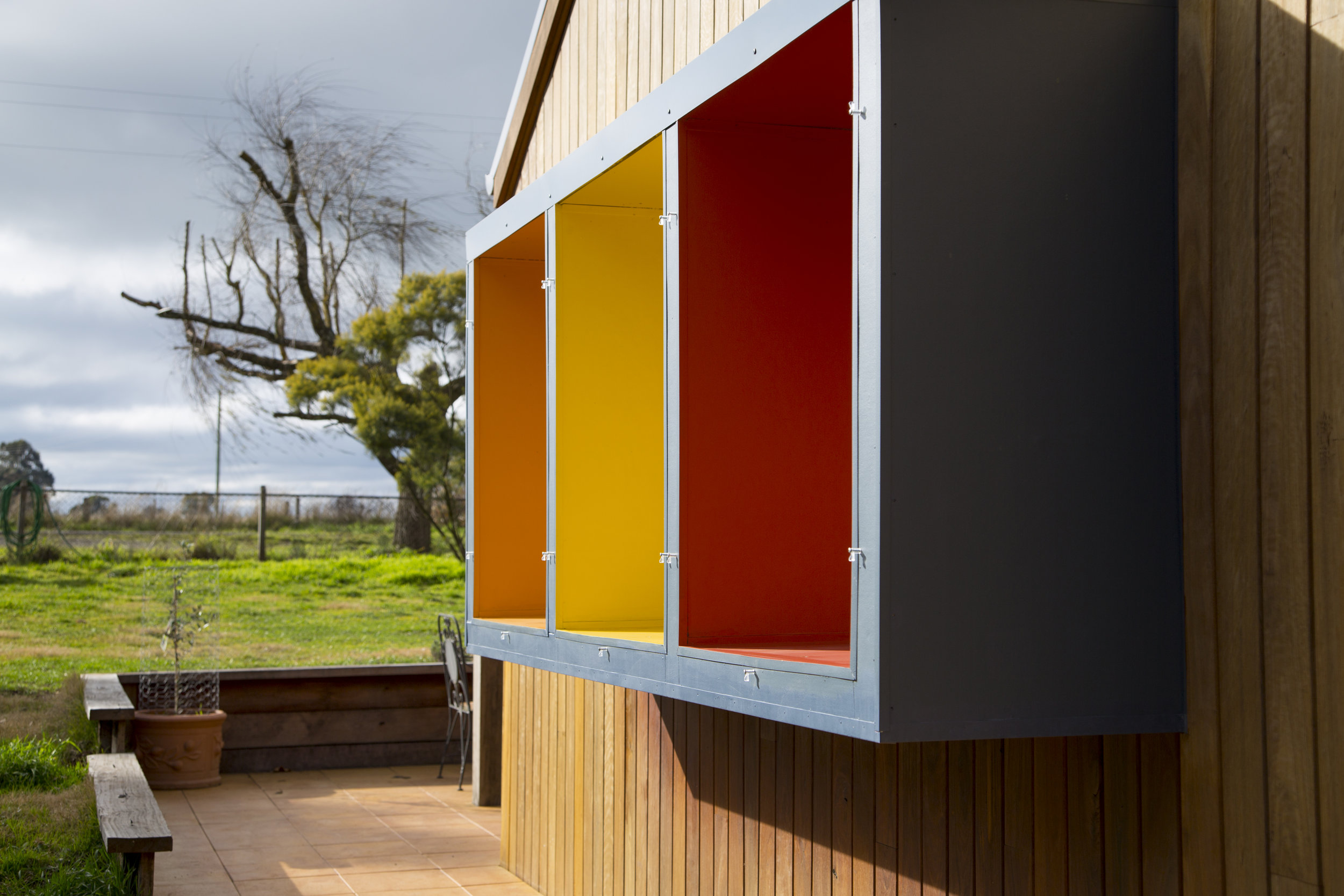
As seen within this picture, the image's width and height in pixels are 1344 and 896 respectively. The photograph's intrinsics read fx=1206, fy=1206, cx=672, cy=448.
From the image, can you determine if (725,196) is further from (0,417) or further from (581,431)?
(0,417)

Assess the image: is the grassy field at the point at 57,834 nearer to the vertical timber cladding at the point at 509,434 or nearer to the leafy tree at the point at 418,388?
the vertical timber cladding at the point at 509,434

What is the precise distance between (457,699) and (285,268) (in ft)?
25.9

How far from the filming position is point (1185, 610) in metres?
1.88

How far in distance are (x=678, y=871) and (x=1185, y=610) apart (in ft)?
7.21

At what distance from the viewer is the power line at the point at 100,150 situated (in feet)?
49.3

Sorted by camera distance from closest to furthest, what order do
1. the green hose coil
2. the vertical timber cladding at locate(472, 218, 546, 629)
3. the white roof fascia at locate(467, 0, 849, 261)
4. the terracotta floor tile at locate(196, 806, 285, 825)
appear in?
the white roof fascia at locate(467, 0, 849, 261) < the vertical timber cladding at locate(472, 218, 546, 629) < the terracotta floor tile at locate(196, 806, 285, 825) < the green hose coil

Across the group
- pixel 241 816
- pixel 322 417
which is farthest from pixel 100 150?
pixel 241 816

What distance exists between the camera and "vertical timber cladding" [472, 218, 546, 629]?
398cm

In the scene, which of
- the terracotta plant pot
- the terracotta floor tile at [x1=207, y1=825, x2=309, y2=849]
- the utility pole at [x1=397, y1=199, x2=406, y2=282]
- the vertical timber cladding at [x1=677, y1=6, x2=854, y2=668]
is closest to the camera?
the vertical timber cladding at [x1=677, y1=6, x2=854, y2=668]

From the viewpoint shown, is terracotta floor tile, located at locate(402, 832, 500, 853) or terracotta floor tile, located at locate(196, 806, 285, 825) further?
terracotta floor tile, located at locate(196, 806, 285, 825)

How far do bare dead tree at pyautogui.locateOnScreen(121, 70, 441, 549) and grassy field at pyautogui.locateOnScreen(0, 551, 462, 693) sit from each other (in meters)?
0.86

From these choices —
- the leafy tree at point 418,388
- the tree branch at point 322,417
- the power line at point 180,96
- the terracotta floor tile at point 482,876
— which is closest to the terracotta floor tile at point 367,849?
the terracotta floor tile at point 482,876

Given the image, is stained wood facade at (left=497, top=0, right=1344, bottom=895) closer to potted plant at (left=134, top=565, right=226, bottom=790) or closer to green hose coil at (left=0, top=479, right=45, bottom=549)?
potted plant at (left=134, top=565, right=226, bottom=790)

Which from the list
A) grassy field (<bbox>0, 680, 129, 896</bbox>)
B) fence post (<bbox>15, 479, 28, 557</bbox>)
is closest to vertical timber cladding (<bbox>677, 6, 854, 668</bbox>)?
grassy field (<bbox>0, 680, 129, 896</bbox>)
